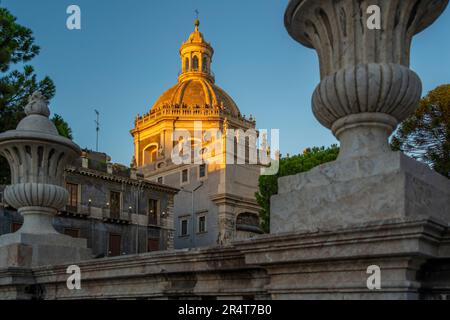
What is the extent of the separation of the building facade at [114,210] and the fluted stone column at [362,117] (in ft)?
117

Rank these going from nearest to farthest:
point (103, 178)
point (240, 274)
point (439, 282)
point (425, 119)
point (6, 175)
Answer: point (439, 282), point (240, 274), point (6, 175), point (425, 119), point (103, 178)

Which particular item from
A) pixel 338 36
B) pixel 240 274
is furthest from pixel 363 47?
pixel 240 274

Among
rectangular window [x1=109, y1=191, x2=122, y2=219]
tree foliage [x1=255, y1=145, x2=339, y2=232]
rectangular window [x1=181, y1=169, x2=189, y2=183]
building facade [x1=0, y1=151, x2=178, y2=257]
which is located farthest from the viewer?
rectangular window [x1=181, y1=169, x2=189, y2=183]

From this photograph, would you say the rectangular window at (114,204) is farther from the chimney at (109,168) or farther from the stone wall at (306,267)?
the stone wall at (306,267)

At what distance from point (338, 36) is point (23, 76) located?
12015 millimetres

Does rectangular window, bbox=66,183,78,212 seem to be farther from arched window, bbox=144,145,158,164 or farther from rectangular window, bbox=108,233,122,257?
arched window, bbox=144,145,158,164

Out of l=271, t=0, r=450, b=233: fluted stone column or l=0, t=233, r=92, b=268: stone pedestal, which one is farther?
l=0, t=233, r=92, b=268: stone pedestal

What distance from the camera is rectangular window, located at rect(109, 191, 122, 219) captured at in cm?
4214

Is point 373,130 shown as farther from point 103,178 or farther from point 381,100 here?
point 103,178

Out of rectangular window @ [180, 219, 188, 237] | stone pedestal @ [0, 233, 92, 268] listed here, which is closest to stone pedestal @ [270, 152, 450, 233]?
stone pedestal @ [0, 233, 92, 268]

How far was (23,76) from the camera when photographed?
1488cm

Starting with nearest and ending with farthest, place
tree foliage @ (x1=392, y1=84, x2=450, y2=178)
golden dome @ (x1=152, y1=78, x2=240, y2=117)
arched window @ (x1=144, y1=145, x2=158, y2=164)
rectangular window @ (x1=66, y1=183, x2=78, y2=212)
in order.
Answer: tree foliage @ (x1=392, y1=84, x2=450, y2=178) < rectangular window @ (x1=66, y1=183, x2=78, y2=212) < arched window @ (x1=144, y1=145, x2=158, y2=164) < golden dome @ (x1=152, y1=78, x2=240, y2=117)

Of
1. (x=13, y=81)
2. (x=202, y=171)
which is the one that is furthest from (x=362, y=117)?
(x=202, y=171)

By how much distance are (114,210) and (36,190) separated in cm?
3502
